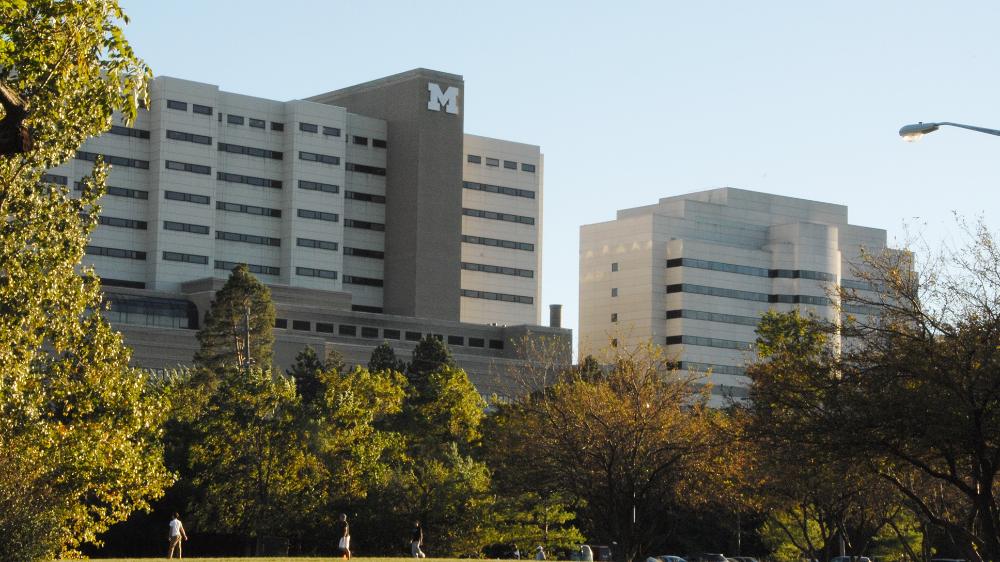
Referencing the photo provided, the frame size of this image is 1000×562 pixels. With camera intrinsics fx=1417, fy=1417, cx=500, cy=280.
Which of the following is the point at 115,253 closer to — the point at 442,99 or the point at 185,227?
the point at 185,227

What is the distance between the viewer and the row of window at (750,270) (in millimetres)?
166125

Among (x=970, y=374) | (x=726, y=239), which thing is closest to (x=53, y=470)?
(x=970, y=374)

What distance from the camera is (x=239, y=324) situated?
337 ft

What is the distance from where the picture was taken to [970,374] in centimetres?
3045

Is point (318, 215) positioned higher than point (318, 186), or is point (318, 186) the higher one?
point (318, 186)

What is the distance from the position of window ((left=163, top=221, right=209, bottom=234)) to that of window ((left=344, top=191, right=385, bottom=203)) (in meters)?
17.0

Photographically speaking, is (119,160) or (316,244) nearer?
(119,160)

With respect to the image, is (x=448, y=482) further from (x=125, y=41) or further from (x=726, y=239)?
(x=726, y=239)

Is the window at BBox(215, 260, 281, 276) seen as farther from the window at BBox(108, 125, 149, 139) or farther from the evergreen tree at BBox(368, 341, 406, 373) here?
the evergreen tree at BBox(368, 341, 406, 373)

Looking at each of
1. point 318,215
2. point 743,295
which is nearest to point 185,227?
point 318,215

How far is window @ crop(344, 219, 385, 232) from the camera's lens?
145000 millimetres

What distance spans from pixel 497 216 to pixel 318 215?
21414mm

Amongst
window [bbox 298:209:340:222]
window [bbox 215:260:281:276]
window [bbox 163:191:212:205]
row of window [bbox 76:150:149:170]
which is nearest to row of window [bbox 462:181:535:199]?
window [bbox 298:209:340:222]

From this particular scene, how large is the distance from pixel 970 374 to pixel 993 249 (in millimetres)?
3824
